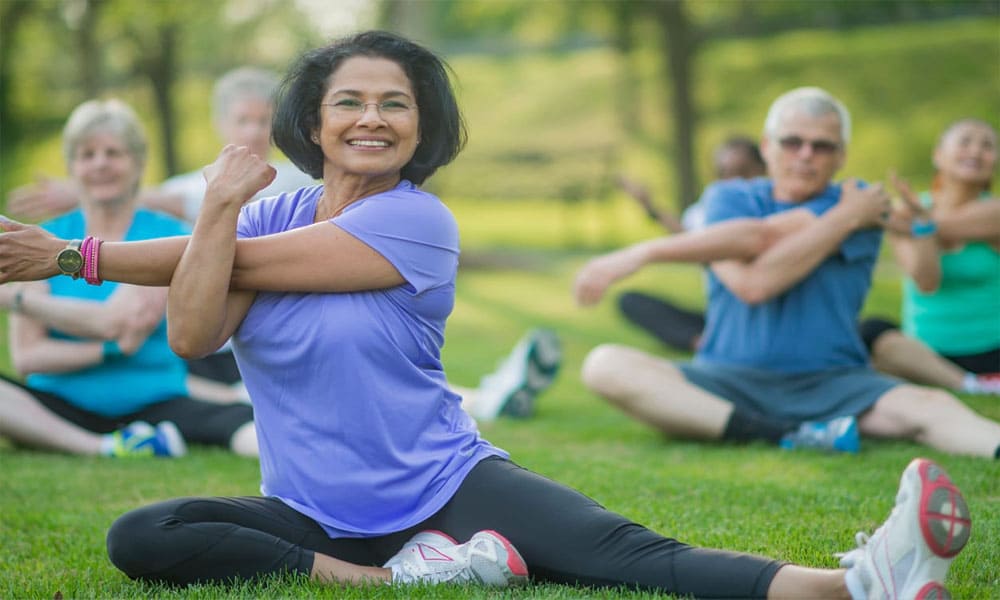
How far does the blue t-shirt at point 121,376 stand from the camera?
5801 millimetres

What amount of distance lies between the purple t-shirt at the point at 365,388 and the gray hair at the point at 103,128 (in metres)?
2.88

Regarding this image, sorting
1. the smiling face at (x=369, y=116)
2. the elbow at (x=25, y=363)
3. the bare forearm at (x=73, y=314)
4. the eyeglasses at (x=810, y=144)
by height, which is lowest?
the elbow at (x=25, y=363)

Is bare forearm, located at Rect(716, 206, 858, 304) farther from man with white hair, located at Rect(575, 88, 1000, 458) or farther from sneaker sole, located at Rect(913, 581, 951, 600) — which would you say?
sneaker sole, located at Rect(913, 581, 951, 600)

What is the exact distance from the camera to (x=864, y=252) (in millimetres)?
5629

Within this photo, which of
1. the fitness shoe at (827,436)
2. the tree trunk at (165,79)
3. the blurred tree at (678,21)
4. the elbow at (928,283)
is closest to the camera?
the fitness shoe at (827,436)

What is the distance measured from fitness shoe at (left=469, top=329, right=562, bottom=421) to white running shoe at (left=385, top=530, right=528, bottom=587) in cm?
358

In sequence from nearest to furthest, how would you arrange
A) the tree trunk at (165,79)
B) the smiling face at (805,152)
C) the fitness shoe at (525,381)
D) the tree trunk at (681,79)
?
the smiling face at (805,152), the fitness shoe at (525,381), the tree trunk at (681,79), the tree trunk at (165,79)

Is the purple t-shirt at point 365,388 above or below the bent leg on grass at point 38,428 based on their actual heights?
above

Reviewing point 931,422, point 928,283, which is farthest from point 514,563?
point 928,283

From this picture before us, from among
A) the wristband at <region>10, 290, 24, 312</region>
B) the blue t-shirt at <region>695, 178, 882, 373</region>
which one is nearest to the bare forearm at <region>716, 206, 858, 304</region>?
the blue t-shirt at <region>695, 178, 882, 373</region>

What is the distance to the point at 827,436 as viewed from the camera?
5.39 m

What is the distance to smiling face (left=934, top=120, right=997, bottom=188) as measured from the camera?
6.94 m

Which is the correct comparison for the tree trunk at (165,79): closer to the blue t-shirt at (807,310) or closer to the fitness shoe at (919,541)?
the blue t-shirt at (807,310)

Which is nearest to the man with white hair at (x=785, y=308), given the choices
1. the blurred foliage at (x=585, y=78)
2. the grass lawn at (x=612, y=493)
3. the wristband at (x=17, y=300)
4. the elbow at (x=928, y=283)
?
the grass lawn at (x=612, y=493)
